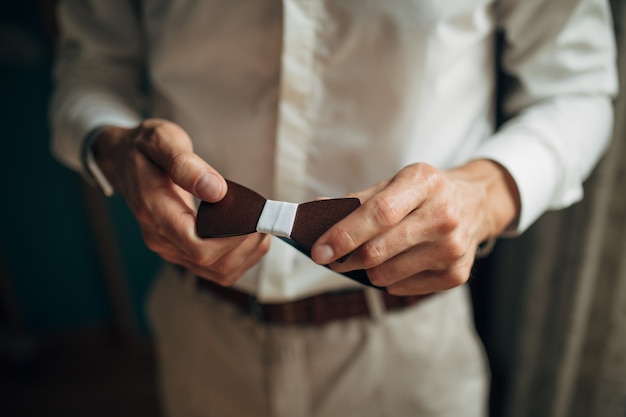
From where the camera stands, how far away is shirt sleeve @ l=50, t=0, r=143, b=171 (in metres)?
0.63

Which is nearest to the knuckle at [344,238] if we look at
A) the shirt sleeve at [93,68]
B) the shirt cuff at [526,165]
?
the shirt cuff at [526,165]

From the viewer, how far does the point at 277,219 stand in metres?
0.39

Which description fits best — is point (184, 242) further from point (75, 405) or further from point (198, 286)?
point (75, 405)

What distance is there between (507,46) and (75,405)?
151 cm

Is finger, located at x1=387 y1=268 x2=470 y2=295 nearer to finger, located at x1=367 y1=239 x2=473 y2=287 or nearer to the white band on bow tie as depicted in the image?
finger, located at x1=367 y1=239 x2=473 y2=287

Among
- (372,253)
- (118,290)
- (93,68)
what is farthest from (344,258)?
(118,290)

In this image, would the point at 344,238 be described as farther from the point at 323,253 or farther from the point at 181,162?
the point at 181,162

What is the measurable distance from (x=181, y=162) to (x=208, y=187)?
0.11ft

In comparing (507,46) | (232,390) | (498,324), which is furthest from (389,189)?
(498,324)

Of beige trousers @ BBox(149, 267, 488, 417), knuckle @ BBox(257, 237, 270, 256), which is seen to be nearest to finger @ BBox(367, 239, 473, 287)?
knuckle @ BBox(257, 237, 270, 256)

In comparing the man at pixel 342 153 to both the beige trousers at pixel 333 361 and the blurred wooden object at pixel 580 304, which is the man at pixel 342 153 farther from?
the blurred wooden object at pixel 580 304

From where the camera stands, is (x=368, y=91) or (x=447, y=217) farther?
(x=368, y=91)

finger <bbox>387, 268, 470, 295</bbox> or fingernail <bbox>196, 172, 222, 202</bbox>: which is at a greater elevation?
fingernail <bbox>196, 172, 222, 202</bbox>

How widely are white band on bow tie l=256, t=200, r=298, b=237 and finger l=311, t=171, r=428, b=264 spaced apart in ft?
0.10
